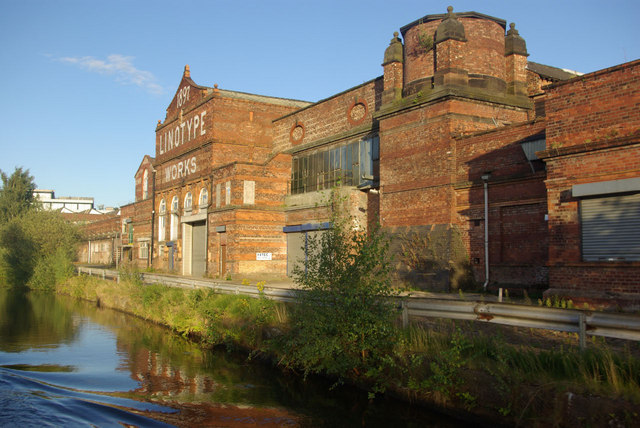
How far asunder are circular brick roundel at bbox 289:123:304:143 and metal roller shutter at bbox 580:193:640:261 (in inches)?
798

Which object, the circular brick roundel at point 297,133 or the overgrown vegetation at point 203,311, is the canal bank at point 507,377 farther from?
the circular brick roundel at point 297,133

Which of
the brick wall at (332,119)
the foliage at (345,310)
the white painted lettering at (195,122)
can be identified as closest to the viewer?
the foliage at (345,310)

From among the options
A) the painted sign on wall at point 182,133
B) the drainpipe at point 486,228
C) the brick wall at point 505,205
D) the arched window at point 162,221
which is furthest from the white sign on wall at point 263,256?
the drainpipe at point 486,228

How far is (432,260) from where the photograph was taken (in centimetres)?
1836

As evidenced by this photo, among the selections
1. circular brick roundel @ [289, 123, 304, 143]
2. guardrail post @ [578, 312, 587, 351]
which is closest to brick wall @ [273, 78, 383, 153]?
circular brick roundel @ [289, 123, 304, 143]

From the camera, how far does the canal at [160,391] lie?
303 inches

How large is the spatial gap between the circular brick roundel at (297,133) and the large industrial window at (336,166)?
1.24 m

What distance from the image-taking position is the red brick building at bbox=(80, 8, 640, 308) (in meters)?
11.9

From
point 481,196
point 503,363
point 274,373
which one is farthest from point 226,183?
point 503,363

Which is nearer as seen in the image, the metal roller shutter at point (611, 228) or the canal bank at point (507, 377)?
the canal bank at point (507, 377)

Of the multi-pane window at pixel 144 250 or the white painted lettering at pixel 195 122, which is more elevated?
the white painted lettering at pixel 195 122

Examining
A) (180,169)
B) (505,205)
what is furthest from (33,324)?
(180,169)

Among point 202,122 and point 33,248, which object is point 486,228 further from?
point 33,248

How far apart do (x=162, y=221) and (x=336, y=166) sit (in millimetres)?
18048
